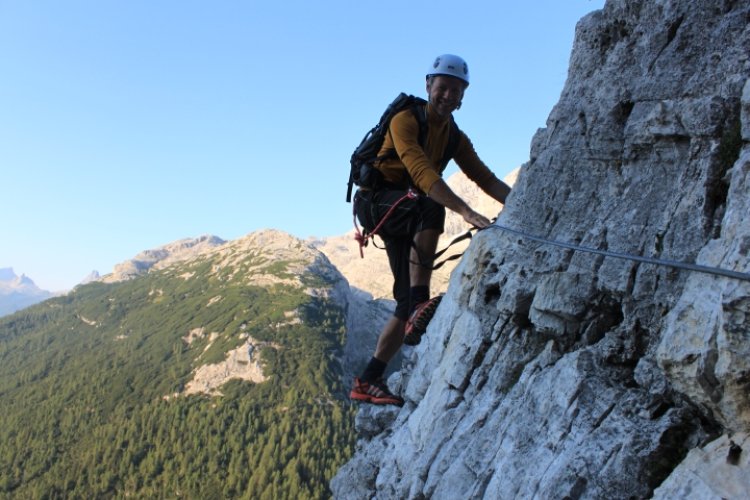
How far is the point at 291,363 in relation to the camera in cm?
19988

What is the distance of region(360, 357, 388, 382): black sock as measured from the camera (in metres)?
12.0

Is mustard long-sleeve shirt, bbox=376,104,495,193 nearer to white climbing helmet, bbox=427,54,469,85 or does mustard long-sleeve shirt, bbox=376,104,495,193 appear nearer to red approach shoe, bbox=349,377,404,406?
white climbing helmet, bbox=427,54,469,85

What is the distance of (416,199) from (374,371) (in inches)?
155

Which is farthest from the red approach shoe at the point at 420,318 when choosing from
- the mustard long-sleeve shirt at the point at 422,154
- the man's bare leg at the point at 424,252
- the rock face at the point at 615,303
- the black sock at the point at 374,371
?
the mustard long-sleeve shirt at the point at 422,154

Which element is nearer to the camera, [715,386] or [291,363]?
[715,386]

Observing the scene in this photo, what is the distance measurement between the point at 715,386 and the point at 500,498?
9.42 feet

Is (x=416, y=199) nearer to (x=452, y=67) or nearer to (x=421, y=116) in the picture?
(x=421, y=116)

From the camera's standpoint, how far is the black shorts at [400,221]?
10.5 metres

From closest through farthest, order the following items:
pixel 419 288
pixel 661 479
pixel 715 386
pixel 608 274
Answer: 1. pixel 715 386
2. pixel 661 479
3. pixel 608 274
4. pixel 419 288

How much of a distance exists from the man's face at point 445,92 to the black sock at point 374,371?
17.1 ft

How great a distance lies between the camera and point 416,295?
36.1ft

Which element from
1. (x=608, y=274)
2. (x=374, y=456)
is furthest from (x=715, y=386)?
(x=374, y=456)

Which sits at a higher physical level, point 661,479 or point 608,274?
point 608,274

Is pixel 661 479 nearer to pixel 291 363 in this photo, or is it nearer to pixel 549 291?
pixel 549 291
